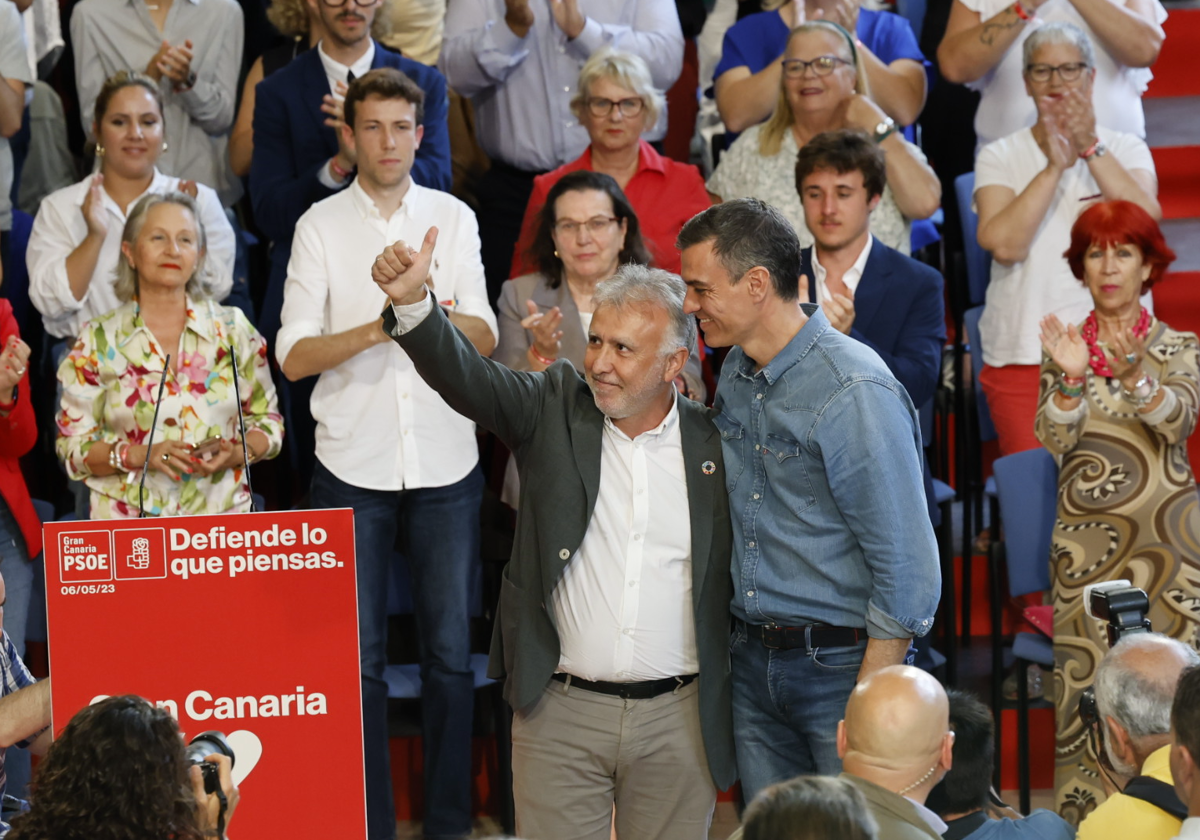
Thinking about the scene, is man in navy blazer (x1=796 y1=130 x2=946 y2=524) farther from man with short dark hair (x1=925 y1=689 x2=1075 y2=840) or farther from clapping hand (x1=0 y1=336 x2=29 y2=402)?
clapping hand (x1=0 y1=336 x2=29 y2=402)

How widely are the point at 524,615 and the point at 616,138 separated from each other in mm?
2197

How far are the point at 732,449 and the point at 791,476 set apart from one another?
0.58 ft

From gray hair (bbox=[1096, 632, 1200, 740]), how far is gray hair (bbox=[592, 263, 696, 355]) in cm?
107

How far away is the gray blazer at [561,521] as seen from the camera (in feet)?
9.71

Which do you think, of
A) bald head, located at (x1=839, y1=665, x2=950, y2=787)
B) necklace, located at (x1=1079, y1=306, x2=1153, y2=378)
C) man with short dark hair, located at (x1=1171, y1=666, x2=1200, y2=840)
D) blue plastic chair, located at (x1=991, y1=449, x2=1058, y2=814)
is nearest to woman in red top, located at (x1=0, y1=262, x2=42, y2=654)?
bald head, located at (x1=839, y1=665, x2=950, y2=787)

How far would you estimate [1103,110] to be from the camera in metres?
5.34

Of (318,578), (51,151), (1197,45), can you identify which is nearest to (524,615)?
(318,578)

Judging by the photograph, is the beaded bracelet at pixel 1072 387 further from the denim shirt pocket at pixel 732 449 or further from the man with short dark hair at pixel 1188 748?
the man with short dark hair at pixel 1188 748

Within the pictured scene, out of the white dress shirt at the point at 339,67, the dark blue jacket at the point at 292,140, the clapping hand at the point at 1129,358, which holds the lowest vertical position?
the clapping hand at the point at 1129,358

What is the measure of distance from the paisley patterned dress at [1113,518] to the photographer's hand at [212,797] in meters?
2.59

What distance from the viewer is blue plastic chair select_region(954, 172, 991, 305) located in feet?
17.6

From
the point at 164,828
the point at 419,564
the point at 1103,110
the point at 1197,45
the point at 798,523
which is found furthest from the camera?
the point at 1197,45

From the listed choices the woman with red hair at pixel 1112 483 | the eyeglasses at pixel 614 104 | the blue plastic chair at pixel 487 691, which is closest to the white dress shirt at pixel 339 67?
the eyeglasses at pixel 614 104

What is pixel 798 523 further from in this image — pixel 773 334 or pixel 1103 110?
pixel 1103 110
